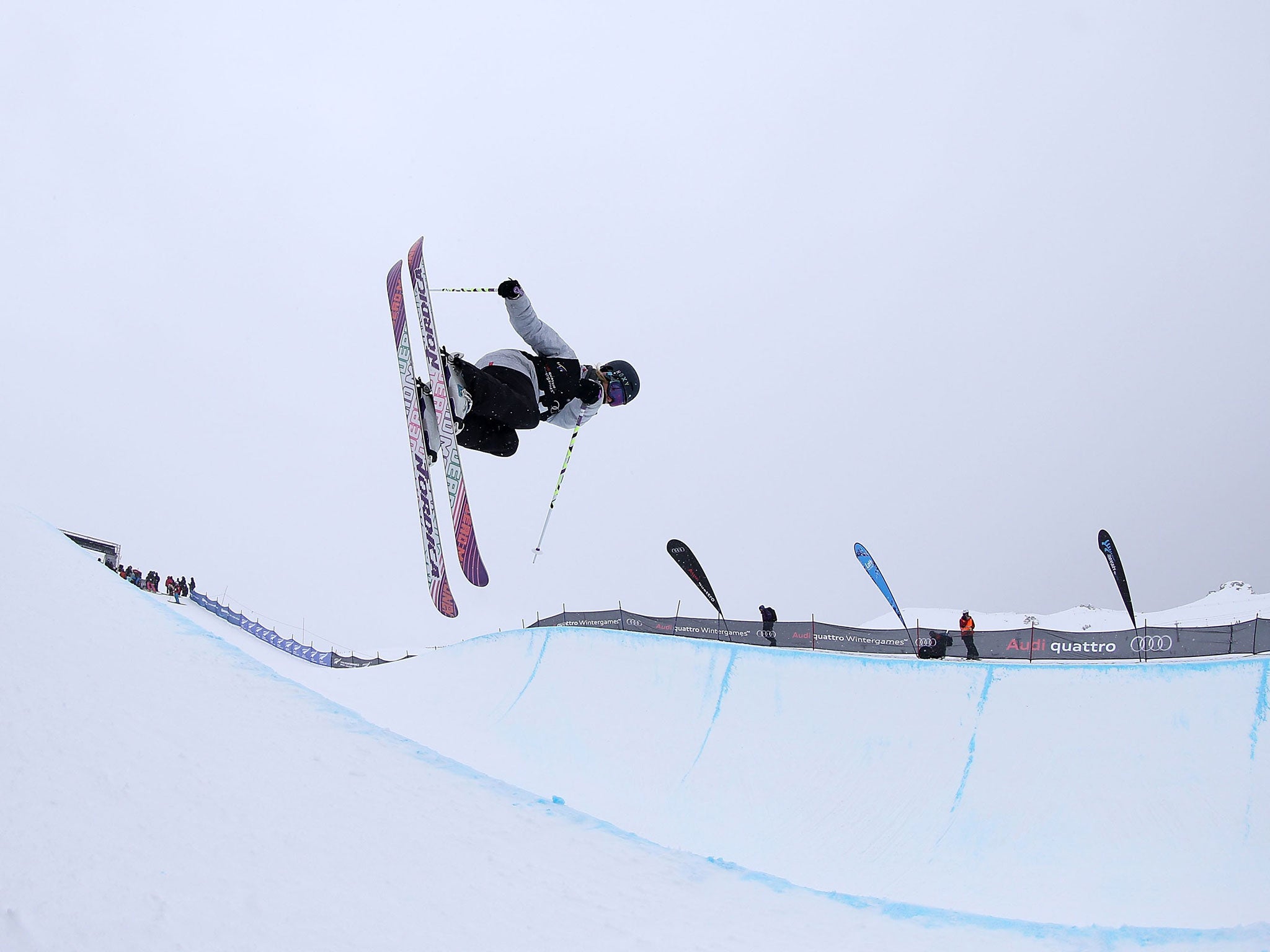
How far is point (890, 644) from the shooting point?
11.2m

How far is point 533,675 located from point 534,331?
28.9ft

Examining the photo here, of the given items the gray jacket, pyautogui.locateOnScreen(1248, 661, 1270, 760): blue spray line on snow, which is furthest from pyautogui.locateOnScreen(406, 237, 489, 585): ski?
pyautogui.locateOnScreen(1248, 661, 1270, 760): blue spray line on snow

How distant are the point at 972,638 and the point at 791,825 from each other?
3988 millimetres

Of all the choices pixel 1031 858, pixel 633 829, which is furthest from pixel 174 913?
pixel 1031 858

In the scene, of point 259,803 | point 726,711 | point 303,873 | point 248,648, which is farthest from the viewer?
point 248,648

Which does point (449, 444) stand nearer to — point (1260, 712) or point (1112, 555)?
point (1260, 712)

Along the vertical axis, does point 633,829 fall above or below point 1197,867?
below

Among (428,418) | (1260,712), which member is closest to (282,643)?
(428,418)

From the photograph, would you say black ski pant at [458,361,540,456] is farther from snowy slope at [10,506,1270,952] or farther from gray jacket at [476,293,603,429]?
snowy slope at [10,506,1270,952]

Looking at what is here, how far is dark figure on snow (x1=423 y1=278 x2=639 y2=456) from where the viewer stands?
5984mm

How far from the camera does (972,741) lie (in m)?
8.82

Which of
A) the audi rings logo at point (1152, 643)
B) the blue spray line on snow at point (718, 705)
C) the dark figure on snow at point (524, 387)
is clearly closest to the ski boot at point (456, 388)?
the dark figure on snow at point (524, 387)

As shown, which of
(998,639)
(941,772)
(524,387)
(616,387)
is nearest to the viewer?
(524,387)

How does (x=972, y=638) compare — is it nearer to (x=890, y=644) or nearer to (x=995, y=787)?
(x=890, y=644)
